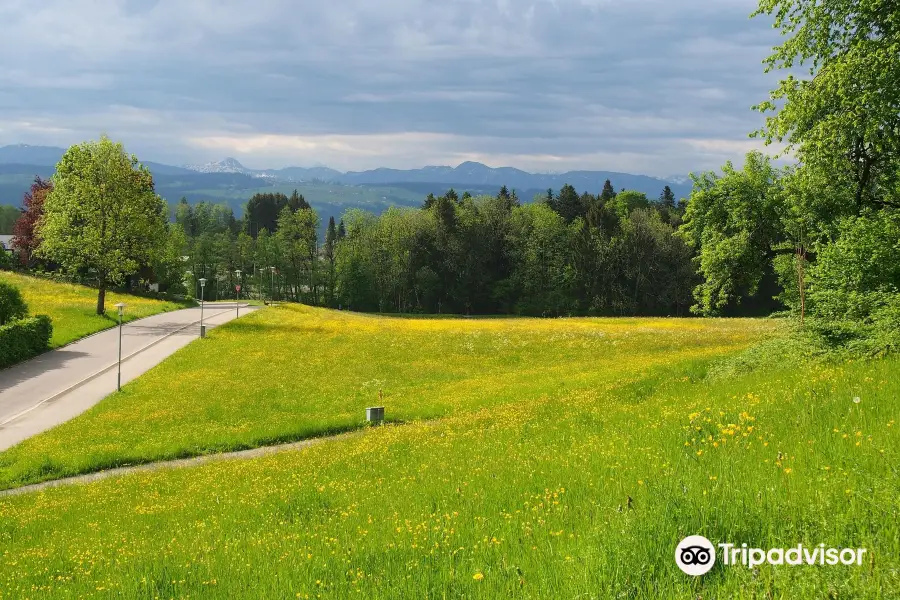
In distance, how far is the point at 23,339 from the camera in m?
38.3

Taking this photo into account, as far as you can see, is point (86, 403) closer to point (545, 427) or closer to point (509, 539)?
point (545, 427)

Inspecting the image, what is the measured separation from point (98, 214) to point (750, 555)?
63.3 meters

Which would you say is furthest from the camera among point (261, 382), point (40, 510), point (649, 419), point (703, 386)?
point (261, 382)

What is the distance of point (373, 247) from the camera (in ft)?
412

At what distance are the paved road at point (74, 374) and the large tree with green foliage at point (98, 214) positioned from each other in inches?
285

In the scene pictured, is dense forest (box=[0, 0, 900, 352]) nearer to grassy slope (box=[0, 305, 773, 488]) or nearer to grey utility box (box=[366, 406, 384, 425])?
grassy slope (box=[0, 305, 773, 488])

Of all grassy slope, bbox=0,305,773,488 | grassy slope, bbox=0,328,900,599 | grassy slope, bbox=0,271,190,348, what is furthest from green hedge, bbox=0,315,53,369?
grassy slope, bbox=0,328,900,599

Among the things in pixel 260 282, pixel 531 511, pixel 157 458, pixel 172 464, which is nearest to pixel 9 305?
pixel 157 458

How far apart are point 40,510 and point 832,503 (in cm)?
1703

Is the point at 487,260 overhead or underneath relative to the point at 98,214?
underneath

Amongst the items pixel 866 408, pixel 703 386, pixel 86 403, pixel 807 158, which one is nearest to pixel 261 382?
pixel 86 403

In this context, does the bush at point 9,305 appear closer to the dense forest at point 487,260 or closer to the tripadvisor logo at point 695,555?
the tripadvisor logo at point 695,555

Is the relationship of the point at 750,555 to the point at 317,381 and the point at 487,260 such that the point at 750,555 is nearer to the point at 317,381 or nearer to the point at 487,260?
the point at 317,381

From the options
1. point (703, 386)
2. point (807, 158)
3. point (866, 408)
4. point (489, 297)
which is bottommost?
point (489, 297)
